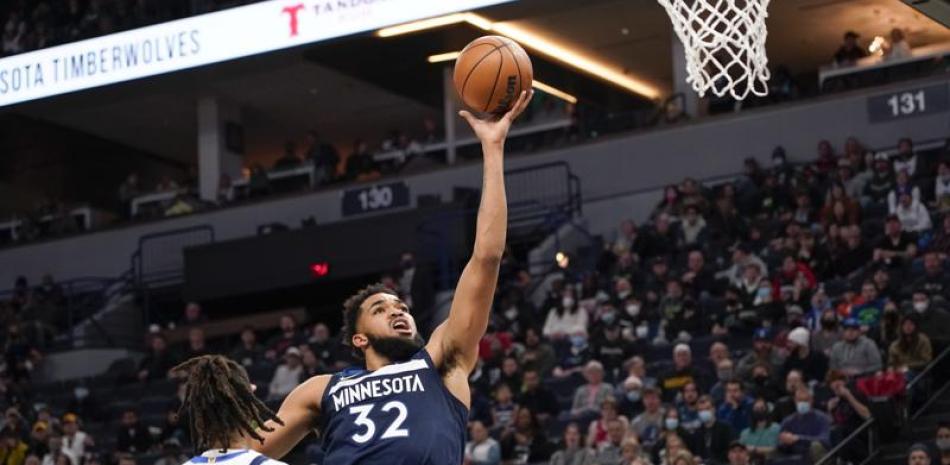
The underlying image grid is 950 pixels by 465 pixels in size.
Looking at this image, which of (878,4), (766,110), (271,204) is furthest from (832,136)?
(271,204)

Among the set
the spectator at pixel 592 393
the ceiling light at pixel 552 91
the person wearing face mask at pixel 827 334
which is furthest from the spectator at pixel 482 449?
the ceiling light at pixel 552 91

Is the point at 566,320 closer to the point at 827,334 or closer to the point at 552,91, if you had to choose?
the point at 827,334

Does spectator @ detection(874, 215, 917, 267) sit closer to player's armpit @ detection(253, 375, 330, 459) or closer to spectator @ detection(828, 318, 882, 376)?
spectator @ detection(828, 318, 882, 376)

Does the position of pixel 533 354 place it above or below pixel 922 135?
below

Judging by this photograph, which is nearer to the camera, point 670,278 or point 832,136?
point 670,278

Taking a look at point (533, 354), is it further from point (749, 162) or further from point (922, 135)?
point (922, 135)

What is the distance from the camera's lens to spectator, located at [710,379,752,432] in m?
14.1

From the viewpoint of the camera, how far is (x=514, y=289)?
1942 cm

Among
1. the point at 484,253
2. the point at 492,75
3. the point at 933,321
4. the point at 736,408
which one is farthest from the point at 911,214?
the point at 484,253

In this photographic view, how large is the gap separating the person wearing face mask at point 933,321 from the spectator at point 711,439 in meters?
2.05

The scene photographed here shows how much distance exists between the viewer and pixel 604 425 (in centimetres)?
1438

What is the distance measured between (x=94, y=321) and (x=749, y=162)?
901 centimetres

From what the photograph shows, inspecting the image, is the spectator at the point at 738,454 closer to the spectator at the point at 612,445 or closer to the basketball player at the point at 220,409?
the spectator at the point at 612,445

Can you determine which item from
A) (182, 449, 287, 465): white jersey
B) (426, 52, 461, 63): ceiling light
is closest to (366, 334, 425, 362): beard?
(182, 449, 287, 465): white jersey
